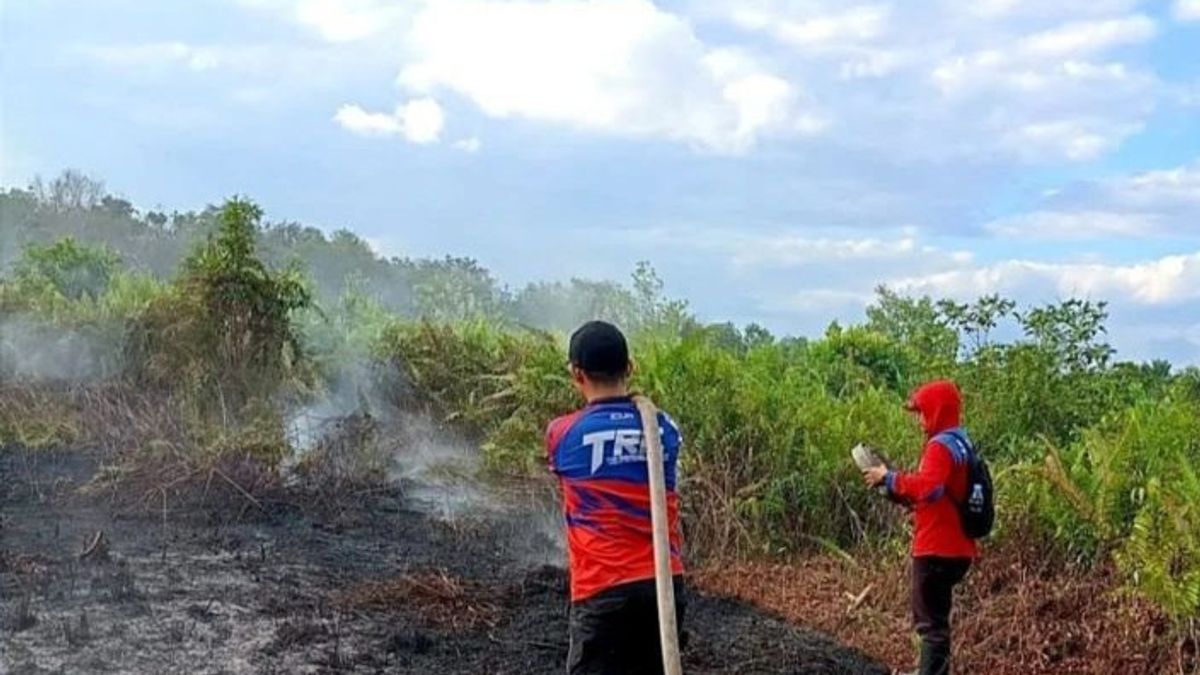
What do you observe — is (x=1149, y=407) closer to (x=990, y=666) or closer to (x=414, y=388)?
(x=990, y=666)

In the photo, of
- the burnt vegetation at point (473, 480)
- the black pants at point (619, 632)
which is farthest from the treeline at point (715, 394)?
the black pants at point (619, 632)

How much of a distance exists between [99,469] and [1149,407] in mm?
8549

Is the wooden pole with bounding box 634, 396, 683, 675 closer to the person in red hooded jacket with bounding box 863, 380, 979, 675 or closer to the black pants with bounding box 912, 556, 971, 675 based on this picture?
the person in red hooded jacket with bounding box 863, 380, 979, 675

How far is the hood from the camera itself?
6.40 meters

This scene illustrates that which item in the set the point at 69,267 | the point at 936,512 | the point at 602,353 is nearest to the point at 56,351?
the point at 69,267

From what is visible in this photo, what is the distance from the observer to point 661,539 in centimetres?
388

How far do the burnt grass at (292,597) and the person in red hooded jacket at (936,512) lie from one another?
3.22 feet

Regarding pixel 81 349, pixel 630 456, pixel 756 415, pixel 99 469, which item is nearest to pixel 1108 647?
pixel 756 415

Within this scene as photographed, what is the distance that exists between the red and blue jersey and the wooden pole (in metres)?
0.06

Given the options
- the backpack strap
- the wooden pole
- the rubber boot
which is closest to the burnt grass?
the rubber boot

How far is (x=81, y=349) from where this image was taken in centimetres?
1381

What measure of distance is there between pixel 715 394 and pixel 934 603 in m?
3.70

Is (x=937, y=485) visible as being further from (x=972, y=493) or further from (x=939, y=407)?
(x=939, y=407)

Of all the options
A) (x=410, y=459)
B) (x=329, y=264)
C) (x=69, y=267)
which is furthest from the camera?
(x=329, y=264)
